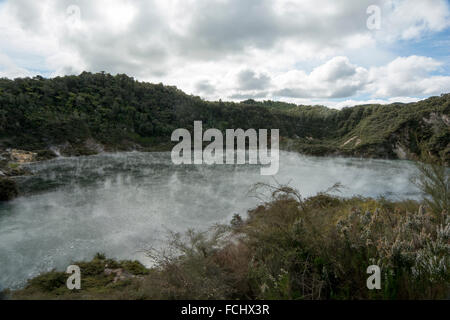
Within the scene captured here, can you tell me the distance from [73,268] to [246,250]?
6322 mm

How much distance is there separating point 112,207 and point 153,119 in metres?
54.8

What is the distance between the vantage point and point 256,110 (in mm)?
86125

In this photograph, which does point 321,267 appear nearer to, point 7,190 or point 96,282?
point 96,282

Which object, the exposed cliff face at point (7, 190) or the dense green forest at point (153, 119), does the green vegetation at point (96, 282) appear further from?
the dense green forest at point (153, 119)

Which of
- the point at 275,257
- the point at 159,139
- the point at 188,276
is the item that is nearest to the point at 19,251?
the point at 188,276

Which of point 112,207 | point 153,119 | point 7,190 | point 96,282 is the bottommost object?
point 96,282

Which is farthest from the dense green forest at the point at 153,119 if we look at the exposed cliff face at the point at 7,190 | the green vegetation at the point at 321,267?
the green vegetation at the point at 321,267

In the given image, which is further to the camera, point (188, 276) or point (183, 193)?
point (183, 193)

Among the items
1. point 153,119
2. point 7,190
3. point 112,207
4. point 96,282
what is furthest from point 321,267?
point 153,119

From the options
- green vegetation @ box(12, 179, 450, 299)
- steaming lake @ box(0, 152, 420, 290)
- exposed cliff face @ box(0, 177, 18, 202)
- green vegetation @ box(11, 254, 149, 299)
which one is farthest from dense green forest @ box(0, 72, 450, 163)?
green vegetation @ box(11, 254, 149, 299)

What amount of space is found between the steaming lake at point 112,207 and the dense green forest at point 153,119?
16.2m

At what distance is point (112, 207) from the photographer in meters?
17.0

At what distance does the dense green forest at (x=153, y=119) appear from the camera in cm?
Result: 4406
